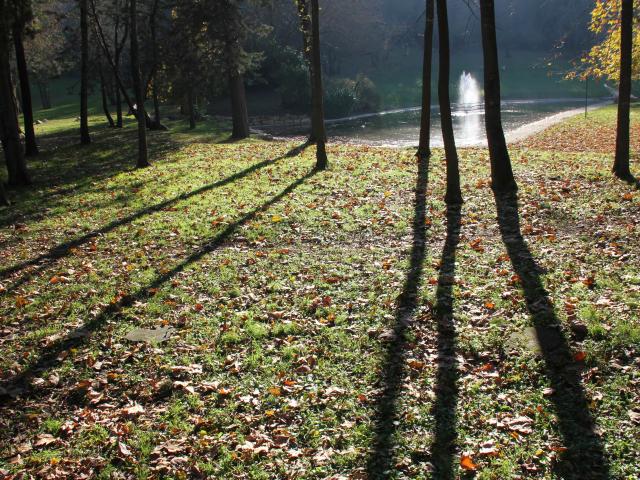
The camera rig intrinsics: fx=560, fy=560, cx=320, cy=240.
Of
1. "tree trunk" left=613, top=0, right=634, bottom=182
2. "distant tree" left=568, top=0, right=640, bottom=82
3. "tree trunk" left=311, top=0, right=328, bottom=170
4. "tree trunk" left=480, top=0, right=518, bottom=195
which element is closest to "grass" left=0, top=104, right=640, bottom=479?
"tree trunk" left=480, top=0, right=518, bottom=195

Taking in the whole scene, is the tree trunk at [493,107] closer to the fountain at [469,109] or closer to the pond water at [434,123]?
the pond water at [434,123]

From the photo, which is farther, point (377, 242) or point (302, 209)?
point (302, 209)

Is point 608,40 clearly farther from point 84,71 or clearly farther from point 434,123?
point 434,123

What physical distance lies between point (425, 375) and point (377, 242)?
4.53 m

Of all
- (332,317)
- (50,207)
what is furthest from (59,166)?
(332,317)

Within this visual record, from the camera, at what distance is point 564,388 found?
18.1ft

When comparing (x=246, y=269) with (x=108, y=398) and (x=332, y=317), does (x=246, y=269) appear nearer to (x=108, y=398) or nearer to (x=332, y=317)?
(x=332, y=317)

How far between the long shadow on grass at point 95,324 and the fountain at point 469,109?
22091 millimetres

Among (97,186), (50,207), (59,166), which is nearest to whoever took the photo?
(50,207)

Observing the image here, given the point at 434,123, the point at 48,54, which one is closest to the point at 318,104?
the point at 434,123

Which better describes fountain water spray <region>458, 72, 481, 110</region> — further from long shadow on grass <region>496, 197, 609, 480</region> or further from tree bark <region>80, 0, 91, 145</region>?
long shadow on grass <region>496, 197, 609, 480</region>

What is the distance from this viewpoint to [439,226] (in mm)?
10828

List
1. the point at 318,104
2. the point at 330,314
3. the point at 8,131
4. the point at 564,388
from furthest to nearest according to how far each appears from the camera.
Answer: the point at 318,104
the point at 8,131
the point at 330,314
the point at 564,388

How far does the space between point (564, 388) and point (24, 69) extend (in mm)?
22623
